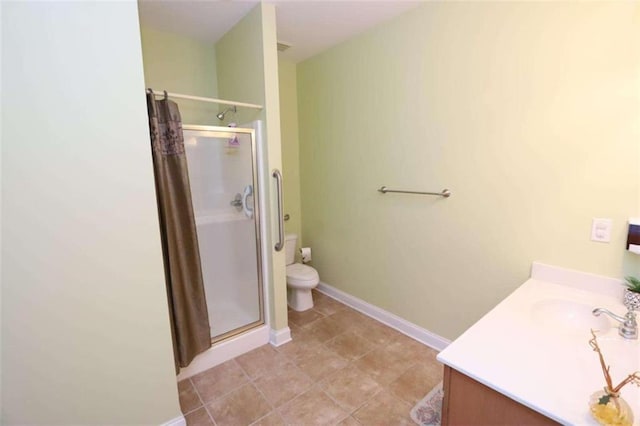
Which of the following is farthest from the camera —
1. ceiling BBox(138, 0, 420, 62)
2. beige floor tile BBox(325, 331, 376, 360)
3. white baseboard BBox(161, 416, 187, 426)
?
beige floor tile BBox(325, 331, 376, 360)

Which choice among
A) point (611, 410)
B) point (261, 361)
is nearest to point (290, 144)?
point (261, 361)

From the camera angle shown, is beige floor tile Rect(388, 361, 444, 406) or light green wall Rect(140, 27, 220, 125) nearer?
beige floor tile Rect(388, 361, 444, 406)

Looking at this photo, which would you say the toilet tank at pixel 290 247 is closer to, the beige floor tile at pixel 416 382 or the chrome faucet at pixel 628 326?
the beige floor tile at pixel 416 382

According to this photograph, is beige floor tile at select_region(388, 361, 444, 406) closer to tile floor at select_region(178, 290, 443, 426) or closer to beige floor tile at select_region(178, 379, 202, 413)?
tile floor at select_region(178, 290, 443, 426)

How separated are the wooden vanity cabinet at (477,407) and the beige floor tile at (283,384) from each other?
1040 mm

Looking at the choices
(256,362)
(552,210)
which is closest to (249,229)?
(256,362)

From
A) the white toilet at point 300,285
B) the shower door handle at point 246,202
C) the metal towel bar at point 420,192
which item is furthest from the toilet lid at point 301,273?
the metal towel bar at point 420,192

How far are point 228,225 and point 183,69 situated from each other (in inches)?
56.2

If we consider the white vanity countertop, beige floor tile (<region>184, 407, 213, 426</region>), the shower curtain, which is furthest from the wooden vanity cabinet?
the shower curtain

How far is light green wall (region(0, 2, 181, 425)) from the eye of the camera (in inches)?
43.0

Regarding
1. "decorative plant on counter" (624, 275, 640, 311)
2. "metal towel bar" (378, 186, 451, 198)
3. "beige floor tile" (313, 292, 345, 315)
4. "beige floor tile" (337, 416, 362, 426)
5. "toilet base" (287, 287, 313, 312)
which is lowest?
"beige floor tile" (337, 416, 362, 426)

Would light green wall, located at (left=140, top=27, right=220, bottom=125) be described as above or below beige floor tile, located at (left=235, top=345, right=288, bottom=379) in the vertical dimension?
above

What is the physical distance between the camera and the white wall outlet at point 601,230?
56.5 inches

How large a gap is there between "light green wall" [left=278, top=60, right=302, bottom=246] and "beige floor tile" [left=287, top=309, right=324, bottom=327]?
0.86 meters
